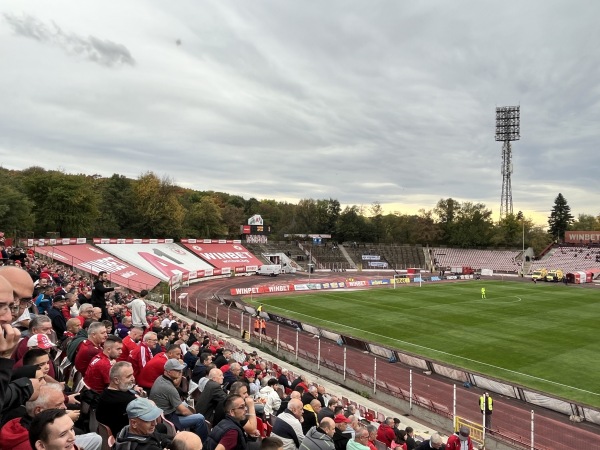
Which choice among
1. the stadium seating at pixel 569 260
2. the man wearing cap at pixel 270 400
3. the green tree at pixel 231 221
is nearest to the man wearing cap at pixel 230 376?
the man wearing cap at pixel 270 400

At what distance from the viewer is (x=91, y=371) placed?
6.00 meters

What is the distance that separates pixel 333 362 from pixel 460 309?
72.4 ft

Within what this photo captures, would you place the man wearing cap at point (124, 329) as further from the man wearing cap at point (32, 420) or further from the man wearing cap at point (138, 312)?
the man wearing cap at point (32, 420)

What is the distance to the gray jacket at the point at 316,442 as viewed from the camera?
247 inches

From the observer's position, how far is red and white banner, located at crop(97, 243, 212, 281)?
57.0m

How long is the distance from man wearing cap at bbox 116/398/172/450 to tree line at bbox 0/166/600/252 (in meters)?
53.3

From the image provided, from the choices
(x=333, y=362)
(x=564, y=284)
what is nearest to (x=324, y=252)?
(x=564, y=284)

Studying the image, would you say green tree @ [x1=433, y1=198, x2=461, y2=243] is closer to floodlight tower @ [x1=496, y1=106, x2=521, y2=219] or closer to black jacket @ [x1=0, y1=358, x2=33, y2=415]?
floodlight tower @ [x1=496, y1=106, x2=521, y2=219]

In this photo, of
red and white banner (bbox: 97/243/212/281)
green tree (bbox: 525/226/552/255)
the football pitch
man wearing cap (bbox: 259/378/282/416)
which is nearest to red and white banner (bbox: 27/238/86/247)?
red and white banner (bbox: 97/243/212/281)

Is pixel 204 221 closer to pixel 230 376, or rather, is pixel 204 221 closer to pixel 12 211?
pixel 12 211

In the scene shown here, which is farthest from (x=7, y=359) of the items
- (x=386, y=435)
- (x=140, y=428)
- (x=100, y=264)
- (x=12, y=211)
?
(x=12, y=211)

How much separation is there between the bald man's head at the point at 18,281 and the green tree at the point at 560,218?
139579 mm

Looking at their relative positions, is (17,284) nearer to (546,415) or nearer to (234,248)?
(546,415)

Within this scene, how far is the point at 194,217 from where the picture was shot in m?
88.3
